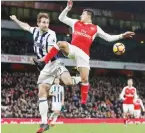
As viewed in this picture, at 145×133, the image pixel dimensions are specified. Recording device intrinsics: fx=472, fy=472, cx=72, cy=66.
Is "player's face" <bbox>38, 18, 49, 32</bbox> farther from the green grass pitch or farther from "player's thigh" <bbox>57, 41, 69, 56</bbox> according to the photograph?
the green grass pitch

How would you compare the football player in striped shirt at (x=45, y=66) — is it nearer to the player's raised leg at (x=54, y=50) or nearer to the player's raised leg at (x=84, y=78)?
the player's raised leg at (x=54, y=50)

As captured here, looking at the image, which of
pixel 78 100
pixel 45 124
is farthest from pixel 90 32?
pixel 78 100

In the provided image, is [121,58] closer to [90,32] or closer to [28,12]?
[28,12]

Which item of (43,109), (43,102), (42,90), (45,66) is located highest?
(45,66)

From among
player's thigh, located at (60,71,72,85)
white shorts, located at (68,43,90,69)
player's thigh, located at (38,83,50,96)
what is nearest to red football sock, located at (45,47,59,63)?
player's thigh, located at (60,71,72,85)

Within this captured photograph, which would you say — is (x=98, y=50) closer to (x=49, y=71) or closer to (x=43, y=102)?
(x=49, y=71)

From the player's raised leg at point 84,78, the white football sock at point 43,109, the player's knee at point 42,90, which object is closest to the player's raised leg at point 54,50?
the player's knee at point 42,90

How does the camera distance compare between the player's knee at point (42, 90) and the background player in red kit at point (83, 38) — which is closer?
the player's knee at point (42, 90)

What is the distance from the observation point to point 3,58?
111ft

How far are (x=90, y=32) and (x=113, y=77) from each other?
1194 inches

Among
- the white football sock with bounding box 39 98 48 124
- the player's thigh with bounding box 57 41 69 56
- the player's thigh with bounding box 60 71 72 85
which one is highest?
the player's thigh with bounding box 57 41 69 56

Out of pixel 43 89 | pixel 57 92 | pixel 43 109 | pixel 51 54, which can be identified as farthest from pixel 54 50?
pixel 57 92

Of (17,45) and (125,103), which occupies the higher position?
(17,45)

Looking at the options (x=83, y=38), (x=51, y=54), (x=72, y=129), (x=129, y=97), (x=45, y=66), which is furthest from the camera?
(x=129, y=97)
